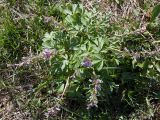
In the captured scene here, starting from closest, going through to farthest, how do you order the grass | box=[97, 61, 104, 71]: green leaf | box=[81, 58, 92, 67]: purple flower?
1. box=[81, 58, 92, 67]: purple flower
2. box=[97, 61, 104, 71]: green leaf
3. the grass

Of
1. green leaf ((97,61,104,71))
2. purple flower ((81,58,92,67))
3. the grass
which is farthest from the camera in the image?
the grass

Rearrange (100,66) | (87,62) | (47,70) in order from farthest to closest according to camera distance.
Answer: (47,70) → (100,66) → (87,62)

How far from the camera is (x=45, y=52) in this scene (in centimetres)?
270

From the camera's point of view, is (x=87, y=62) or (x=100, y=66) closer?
(x=87, y=62)

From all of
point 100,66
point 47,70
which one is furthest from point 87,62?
point 47,70

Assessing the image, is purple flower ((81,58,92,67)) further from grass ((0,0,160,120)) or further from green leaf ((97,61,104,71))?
grass ((0,0,160,120))

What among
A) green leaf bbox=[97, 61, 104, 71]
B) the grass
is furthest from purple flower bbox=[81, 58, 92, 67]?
the grass

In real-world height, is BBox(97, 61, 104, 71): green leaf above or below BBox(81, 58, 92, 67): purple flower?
below

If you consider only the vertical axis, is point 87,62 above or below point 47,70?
above

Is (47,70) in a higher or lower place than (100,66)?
lower

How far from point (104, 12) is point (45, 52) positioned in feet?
3.16

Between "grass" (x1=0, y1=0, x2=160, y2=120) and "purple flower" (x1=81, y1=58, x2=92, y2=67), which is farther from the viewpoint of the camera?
"grass" (x1=0, y1=0, x2=160, y2=120)

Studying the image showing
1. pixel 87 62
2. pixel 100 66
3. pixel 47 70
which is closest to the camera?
pixel 87 62

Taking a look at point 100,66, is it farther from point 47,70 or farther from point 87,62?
point 47,70
